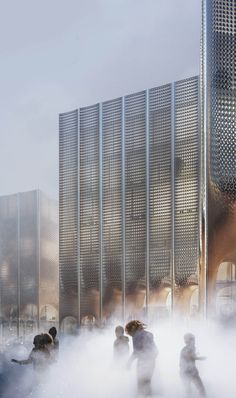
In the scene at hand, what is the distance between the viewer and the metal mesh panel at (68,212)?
1462 inches

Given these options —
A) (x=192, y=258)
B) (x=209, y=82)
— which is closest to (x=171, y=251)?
(x=192, y=258)

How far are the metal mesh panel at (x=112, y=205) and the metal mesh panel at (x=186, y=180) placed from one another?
4232 mm

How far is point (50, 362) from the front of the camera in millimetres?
7832

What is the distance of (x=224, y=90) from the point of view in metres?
26.1

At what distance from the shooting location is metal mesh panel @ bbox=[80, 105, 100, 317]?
36.2 meters

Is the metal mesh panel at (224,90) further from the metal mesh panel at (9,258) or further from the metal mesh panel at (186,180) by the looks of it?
the metal mesh panel at (9,258)

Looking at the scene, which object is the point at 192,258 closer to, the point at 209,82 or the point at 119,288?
the point at 119,288

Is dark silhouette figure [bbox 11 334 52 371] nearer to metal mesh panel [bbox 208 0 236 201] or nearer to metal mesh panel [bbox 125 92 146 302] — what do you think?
metal mesh panel [bbox 208 0 236 201]

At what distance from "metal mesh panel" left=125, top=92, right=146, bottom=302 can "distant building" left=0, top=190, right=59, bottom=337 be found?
9230mm

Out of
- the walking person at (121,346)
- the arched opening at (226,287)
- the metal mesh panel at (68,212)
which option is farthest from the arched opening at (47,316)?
the walking person at (121,346)

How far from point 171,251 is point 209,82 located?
31.0ft

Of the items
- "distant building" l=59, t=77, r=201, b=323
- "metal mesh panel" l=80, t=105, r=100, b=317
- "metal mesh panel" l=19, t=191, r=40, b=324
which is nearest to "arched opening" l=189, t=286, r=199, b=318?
"distant building" l=59, t=77, r=201, b=323

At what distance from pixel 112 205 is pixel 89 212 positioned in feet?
5.78

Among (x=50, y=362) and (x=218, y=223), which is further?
(x=218, y=223)
